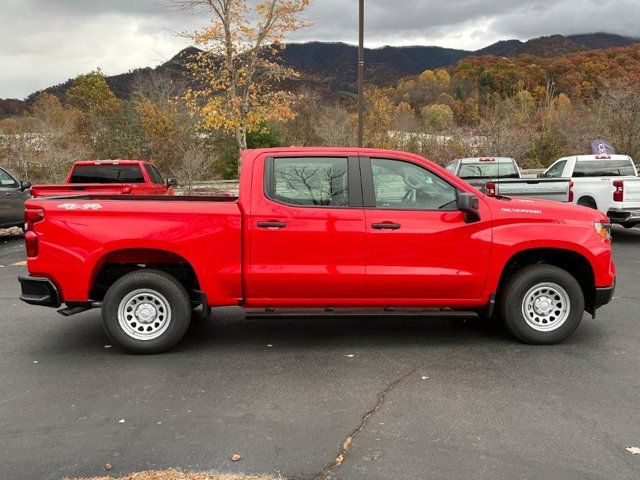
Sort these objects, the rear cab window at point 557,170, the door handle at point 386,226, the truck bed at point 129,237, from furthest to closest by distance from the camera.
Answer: the rear cab window at point 557,170
the door handle at point 386,226
the truck bed at point 129,237

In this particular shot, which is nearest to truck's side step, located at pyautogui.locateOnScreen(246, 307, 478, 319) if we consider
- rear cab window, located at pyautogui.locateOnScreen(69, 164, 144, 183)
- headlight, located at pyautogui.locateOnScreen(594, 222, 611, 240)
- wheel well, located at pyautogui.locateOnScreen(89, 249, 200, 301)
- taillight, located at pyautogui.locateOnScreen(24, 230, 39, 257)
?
wheel well, located at pyautogui.locateOnScreen(89, 249, 200, 301)

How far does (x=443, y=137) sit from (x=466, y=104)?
106 ft

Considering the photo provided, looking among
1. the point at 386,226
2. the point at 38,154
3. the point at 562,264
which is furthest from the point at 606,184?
the point at 38,154

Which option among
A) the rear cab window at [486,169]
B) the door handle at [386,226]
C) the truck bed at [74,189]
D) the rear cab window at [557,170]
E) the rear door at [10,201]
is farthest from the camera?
the rear cab window at [486,169]

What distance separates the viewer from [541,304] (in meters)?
5.39

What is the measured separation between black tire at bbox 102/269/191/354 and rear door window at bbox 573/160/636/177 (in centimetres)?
1097

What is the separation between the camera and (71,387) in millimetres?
4477

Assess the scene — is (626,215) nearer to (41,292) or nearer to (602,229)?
(602,229)

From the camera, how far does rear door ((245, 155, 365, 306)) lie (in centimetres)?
506

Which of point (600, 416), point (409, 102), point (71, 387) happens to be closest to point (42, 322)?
point (71, 387)

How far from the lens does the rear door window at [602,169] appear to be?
42.9ft

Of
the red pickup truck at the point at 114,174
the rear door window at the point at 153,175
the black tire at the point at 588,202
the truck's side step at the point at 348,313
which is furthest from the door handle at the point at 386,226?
the black tire at the point at 588,202

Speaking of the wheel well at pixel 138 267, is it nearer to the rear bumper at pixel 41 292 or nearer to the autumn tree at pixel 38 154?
the rear bumper at pixel 41 292

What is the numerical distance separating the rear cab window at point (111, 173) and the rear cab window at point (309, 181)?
764cm
